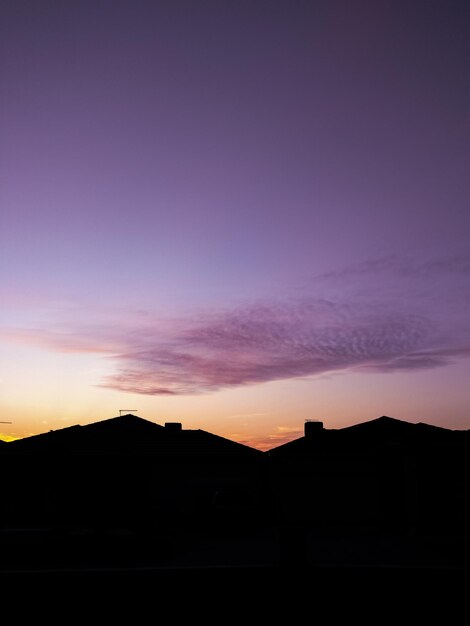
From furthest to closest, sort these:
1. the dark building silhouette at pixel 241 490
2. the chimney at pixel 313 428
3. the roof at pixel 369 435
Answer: the chimney at pixel 313 428, the roof at pixel 369 435, the dark building silhouette at pixel 241 490

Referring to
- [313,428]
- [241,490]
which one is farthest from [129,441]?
[313,428]

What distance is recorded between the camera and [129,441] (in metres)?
26.0

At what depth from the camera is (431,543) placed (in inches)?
798

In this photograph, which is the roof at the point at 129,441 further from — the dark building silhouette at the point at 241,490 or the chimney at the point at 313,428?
the chimney at the point at 313,428

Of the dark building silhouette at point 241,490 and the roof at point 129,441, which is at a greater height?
the roof at point 129,441

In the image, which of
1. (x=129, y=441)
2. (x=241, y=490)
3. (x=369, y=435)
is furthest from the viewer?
(x=369, y=435)

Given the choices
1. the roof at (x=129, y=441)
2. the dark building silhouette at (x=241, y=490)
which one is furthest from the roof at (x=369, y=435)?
the roof at (x=129, y=441)

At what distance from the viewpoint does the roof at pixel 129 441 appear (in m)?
25.2

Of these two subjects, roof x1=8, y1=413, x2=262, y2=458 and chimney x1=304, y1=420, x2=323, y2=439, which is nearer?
roof x1=8, y1=413, x2=262, y2=458

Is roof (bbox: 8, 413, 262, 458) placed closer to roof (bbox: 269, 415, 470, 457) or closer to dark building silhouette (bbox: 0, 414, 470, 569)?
dark building silhouette (bbox: 0, 414, 470, 569)

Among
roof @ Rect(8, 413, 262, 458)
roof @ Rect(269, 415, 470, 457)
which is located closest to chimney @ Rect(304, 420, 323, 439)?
roof @ Rect(269, 415, 470, 457)

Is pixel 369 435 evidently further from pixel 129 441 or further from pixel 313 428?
pixel 129 441

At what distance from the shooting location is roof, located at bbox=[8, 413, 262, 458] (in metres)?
25.2

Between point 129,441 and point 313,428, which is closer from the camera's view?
point 129,441
